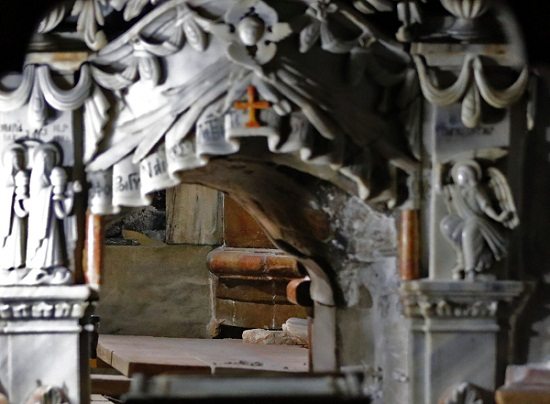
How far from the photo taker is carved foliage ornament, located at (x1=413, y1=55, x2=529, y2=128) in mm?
4121

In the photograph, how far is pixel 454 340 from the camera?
421 centimetres

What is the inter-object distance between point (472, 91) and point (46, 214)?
1820 mm

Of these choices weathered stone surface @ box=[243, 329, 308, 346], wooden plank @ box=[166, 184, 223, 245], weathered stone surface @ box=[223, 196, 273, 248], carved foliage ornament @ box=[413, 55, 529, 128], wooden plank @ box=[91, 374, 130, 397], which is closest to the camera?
carved foliage ornament @ box=[413, 55, 529, 128]

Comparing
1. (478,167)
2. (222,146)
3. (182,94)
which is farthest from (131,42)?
(478,167)

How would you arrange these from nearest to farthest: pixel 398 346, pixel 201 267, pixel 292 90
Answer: pixel 292 90 → pixel 398 346 → pixel 201 267

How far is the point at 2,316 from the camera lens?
4.14 meters

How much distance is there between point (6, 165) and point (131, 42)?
0.73 metres

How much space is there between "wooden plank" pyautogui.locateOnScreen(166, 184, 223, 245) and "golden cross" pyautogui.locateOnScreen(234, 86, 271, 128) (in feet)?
13.2

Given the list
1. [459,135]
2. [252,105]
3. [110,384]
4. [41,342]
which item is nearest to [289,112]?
[252,105]

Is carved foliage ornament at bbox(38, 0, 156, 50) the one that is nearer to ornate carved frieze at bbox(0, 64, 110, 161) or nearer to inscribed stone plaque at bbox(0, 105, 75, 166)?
ornate carved frieze at bbox(0, 64, 110, 161)

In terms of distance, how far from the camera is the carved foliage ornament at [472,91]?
4121 mm

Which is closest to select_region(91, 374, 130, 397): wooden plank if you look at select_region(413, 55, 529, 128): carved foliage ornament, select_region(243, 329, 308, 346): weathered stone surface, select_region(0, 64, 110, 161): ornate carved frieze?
select_region(243, 329, 308, 346): weathered stone surface

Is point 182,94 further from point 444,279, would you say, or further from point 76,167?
point 444,279

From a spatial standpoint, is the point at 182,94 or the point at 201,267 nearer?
the point at 182,94
